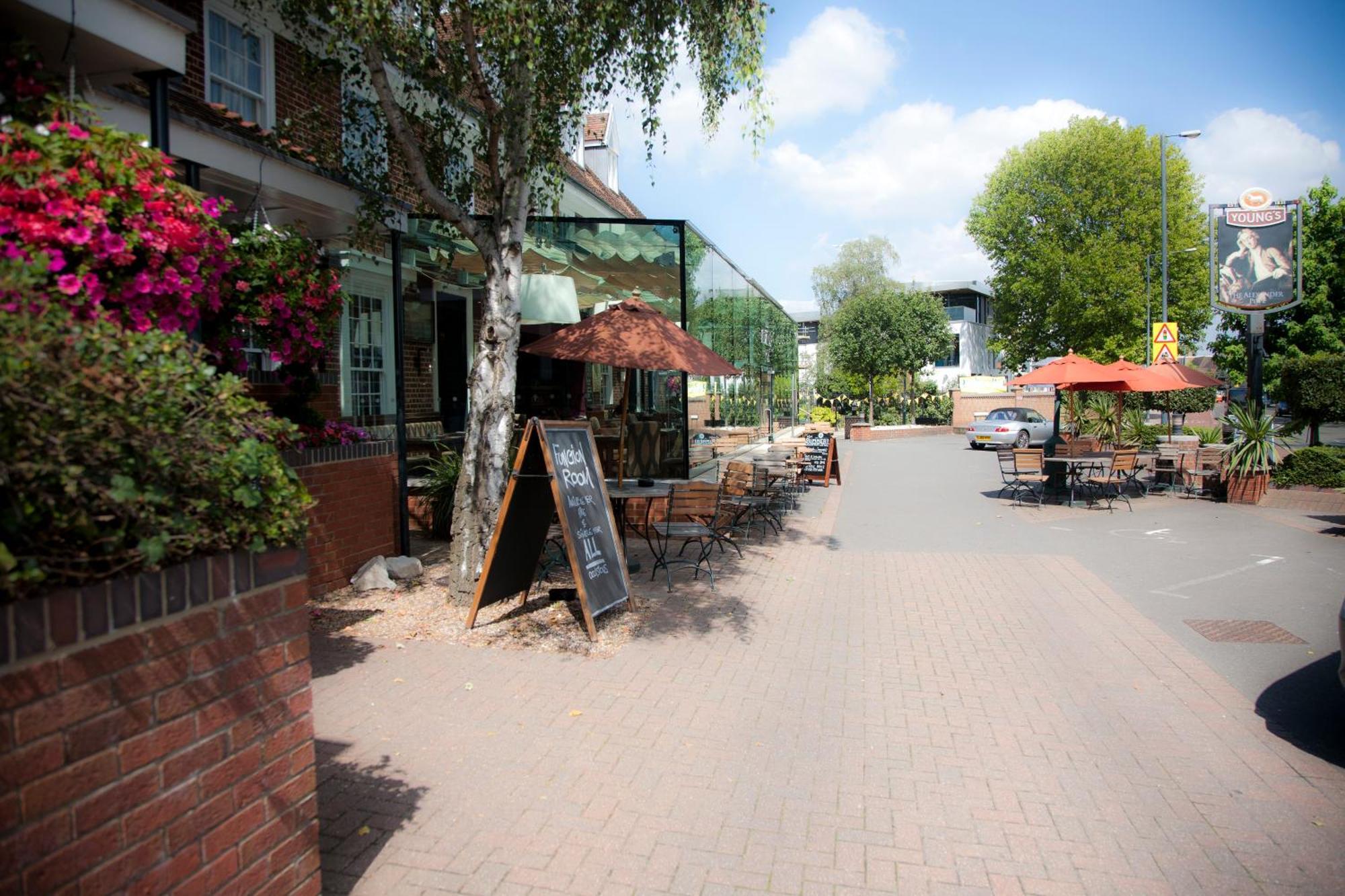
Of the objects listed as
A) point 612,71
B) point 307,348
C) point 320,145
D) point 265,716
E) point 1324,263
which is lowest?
point 265,716

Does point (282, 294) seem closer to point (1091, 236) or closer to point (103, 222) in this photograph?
point (103, 222)

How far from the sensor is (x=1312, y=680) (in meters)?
5.58

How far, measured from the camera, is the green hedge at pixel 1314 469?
1368 centimetres

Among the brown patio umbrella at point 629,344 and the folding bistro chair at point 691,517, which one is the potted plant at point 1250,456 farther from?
the brown patio umbrella at point 629,344

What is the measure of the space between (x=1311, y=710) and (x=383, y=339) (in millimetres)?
10487

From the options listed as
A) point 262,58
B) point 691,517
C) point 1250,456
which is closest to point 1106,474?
point 1250,456

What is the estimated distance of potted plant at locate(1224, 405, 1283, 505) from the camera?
46.5 ft

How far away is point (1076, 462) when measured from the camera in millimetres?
13695

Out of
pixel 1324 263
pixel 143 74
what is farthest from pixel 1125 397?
pixel 143 74

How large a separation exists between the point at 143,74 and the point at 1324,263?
114 ft

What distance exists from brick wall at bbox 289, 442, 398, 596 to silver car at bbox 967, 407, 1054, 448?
24.7m

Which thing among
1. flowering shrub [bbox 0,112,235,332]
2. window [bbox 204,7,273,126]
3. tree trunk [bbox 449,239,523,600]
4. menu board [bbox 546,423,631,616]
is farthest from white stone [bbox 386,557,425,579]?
window [bbox 204,7,273,126]

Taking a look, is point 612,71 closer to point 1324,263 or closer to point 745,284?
point 745,284

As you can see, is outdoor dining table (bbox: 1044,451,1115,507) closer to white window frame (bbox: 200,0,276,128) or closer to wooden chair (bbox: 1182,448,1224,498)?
wooden chair (bbox: 1182,448,1224,498)
